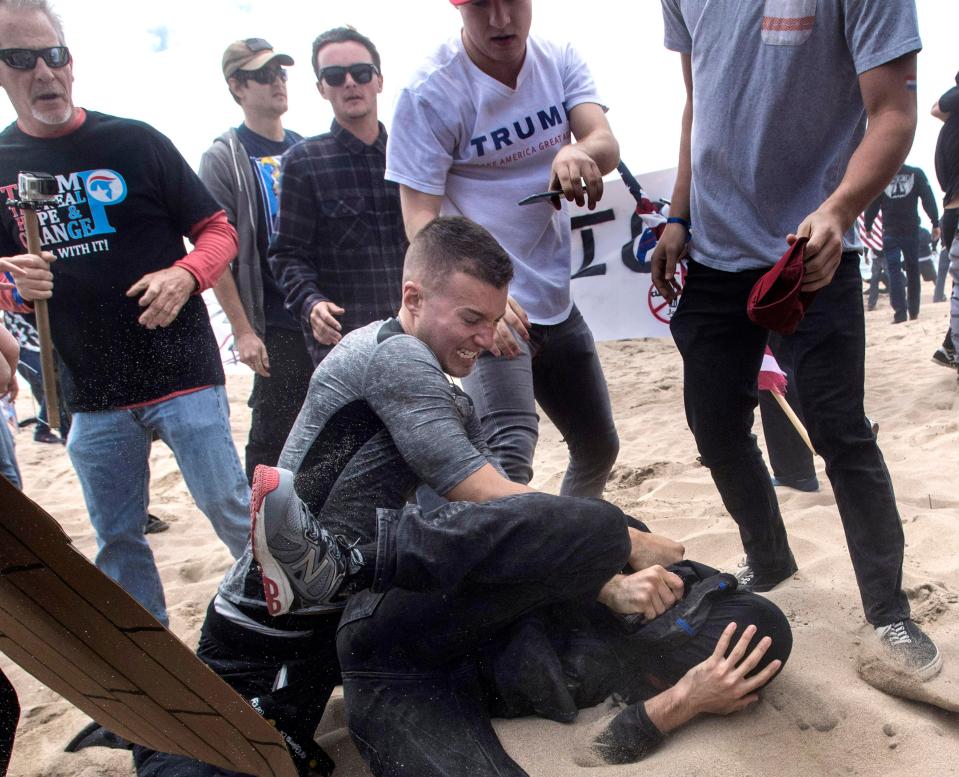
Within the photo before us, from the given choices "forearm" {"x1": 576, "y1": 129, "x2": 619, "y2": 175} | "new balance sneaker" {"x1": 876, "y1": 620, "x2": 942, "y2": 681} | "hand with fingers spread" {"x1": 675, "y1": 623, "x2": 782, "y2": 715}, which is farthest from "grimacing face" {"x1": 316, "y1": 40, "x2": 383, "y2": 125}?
"new balance sneaker" {"x1": 876, "y1": 620, "x2": 942, "y2": 681}

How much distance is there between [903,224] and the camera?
764cm

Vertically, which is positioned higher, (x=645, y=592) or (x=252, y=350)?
(x=252, y=350)

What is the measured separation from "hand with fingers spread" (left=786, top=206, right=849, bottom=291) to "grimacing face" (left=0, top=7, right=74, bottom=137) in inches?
77.0

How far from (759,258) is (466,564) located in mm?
1052

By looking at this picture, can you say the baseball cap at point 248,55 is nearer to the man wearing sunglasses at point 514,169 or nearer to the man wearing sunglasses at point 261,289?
the man wearing sunglasses at point 261,289

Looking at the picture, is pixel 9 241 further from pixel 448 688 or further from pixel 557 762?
pixel 557 762

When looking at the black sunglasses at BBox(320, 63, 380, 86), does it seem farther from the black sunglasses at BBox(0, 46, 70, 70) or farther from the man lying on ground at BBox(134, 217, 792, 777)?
the man lying on ground at BBox(134, 217, 792, 777)

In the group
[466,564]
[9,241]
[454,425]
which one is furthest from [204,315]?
[466,564]

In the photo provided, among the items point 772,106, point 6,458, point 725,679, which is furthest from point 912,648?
point 6,458

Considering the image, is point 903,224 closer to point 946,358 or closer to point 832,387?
point 946,358

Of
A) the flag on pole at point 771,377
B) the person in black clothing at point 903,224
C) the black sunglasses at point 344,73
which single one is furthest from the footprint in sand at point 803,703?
the person in black clothing at point 903,224

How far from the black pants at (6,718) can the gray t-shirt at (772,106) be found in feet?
5.74

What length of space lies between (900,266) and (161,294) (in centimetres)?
748

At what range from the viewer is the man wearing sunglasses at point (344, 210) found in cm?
311
